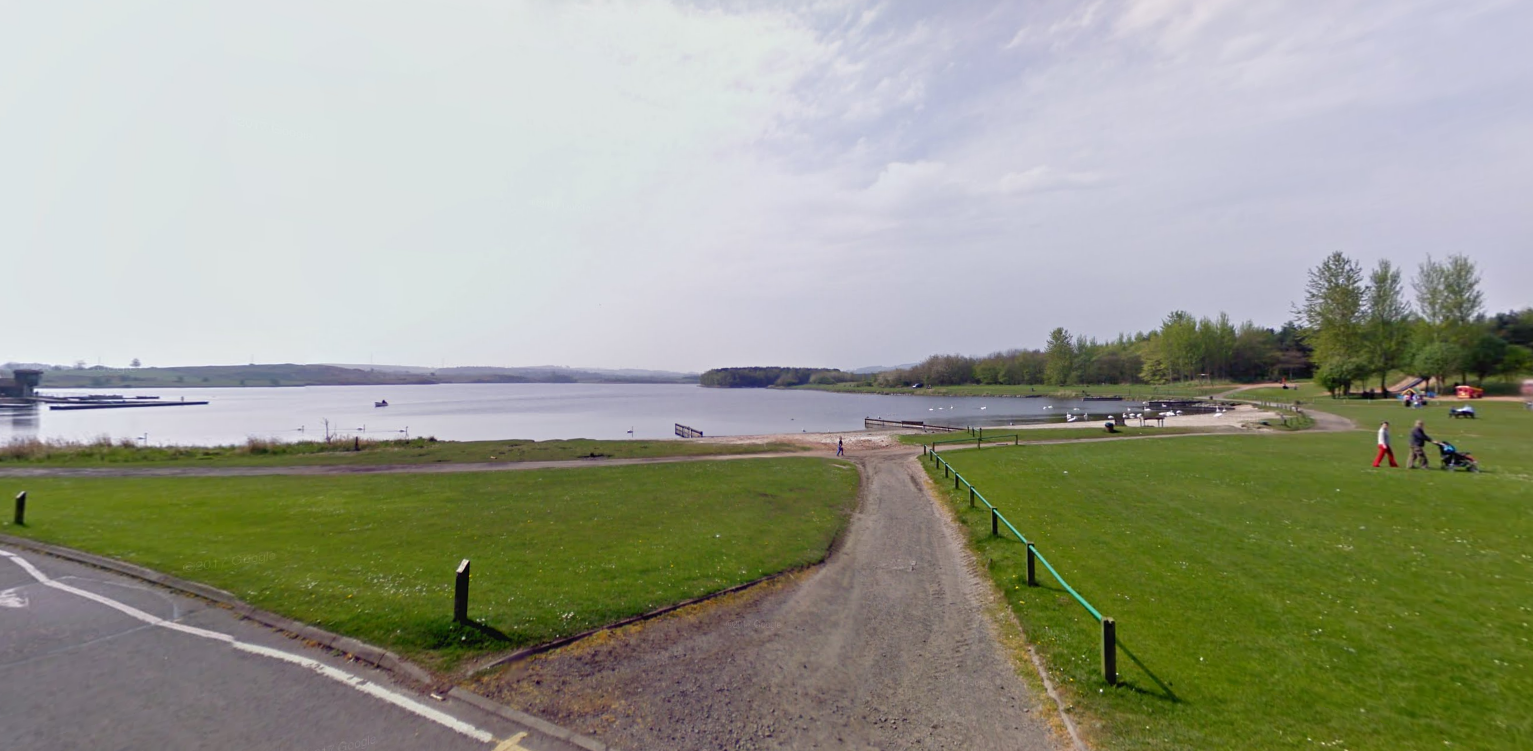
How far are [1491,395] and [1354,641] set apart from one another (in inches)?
4038

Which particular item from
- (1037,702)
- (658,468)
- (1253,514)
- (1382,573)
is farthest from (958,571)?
(658,468)

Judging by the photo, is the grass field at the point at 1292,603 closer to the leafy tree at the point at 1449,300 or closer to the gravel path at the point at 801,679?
the gravel path at the point at 801,679

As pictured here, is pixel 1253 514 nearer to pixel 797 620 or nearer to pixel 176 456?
pixel 797 620

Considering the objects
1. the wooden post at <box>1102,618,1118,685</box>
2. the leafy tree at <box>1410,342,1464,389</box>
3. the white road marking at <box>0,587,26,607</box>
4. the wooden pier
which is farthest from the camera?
the leafy tree at <box>1410,342,1464,389</box>

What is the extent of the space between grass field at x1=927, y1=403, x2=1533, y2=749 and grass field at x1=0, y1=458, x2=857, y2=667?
24.5 ft

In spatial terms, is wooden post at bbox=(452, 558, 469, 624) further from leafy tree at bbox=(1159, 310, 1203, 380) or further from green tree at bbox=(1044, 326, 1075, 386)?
green tree at bbox=(1044, 326, 1075, 386)

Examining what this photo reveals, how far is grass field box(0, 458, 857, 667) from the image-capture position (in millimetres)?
11617

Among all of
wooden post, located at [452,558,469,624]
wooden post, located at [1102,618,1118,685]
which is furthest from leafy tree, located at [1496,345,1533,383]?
wooden post, located at [452,558,469,624]

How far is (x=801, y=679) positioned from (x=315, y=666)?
308 inches

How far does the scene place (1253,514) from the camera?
1994 cm

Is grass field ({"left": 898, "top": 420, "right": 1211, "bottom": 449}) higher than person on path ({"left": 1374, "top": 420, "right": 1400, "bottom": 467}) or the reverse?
the reverse

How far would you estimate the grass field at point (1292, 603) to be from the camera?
830cm

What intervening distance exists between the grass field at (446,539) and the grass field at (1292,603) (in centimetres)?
748

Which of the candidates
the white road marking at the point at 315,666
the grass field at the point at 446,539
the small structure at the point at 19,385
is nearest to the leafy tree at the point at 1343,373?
the grass field at the point at 446,539
